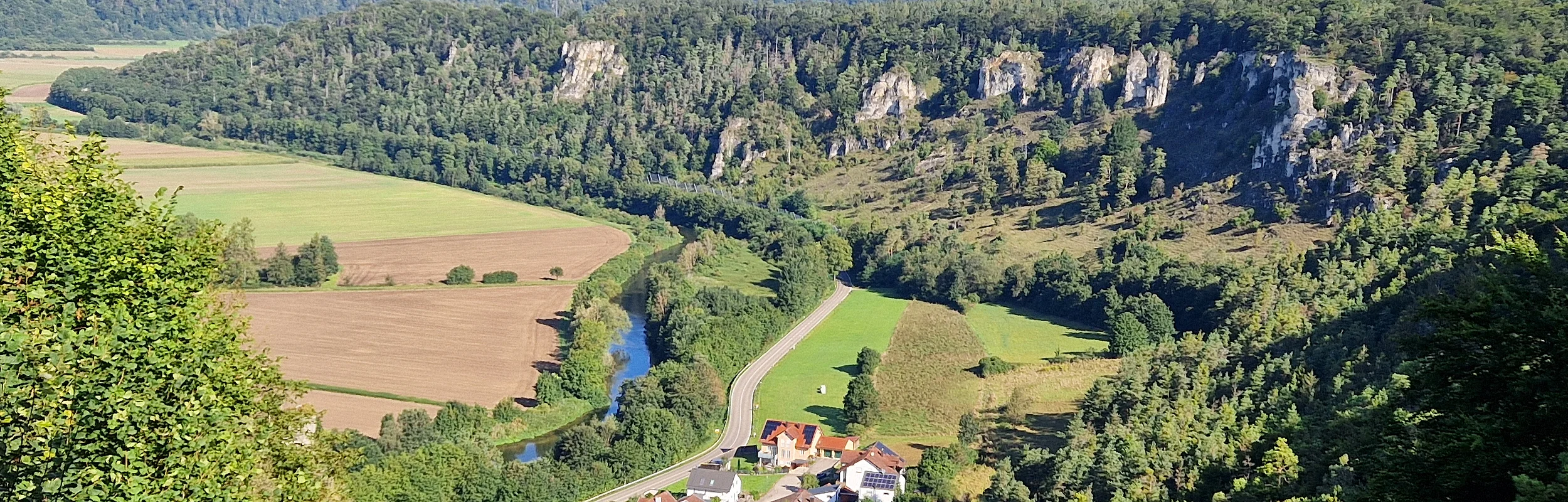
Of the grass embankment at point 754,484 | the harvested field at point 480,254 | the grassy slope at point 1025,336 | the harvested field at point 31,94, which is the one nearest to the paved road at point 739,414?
the grass embankment at point 754,484

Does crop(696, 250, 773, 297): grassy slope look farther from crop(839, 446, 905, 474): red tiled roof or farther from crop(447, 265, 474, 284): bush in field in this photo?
crop(839, 446, 905, 474): red tiled roof

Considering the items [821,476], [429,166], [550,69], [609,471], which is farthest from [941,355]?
[550,69]

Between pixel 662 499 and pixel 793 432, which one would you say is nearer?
pixel 662 499

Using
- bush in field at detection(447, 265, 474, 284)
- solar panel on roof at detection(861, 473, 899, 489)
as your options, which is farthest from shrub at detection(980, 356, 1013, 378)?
bush in field at detection(447, 265, 474, 284)

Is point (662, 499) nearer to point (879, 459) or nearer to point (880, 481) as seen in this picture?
point (880, 481)

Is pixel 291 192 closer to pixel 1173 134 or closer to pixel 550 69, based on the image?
pixel 550 69

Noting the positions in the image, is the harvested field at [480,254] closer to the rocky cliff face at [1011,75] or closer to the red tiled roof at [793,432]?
the red tiled roof at [793,432]

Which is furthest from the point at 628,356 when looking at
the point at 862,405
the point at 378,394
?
the point at 862,405
